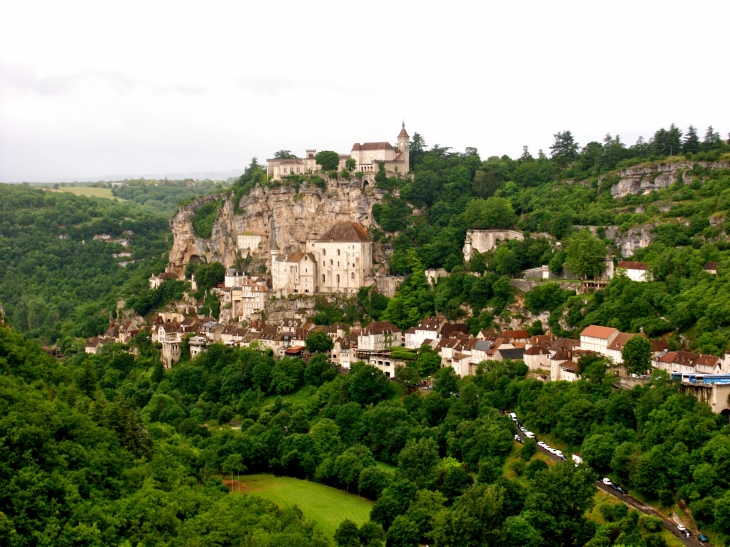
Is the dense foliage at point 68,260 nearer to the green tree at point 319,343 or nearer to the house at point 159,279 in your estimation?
the house at point 159,279

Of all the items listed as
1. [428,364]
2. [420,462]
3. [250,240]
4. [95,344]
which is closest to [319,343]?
[428,364]

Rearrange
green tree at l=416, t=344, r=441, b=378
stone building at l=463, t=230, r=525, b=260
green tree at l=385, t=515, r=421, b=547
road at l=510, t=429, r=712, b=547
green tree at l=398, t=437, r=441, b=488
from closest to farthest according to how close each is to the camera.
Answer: road at l=510, t=429, r=712, b=547 < green tree at l=385, t=515, r=421, b=547 < green tree at l=398, t=437, r=441, b=488 < green tree at l=416, t=344, r=441, b=378 < stone building at l=463, t=230, r=525, b=260

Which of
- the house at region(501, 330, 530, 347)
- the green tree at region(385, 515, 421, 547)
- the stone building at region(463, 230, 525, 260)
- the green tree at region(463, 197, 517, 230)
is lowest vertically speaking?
the green tree at region(385, 515, 421, 547)

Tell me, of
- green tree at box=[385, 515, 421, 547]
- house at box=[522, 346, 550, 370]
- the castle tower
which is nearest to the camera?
green tree at box=[385, 515, 421, 547]

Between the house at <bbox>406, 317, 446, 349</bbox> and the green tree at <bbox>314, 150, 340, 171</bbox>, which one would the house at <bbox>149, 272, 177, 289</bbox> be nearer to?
the green tree at <bbox>314, 150, 340, 171</bbox>

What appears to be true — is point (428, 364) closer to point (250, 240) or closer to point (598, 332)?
point (598, 332)

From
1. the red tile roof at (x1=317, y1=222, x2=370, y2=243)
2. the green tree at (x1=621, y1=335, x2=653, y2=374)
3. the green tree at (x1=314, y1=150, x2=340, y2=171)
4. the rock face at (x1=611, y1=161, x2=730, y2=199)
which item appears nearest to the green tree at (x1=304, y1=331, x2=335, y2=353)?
the red tile roof at (x1=317, y1=222, x2=370, y2=243)
